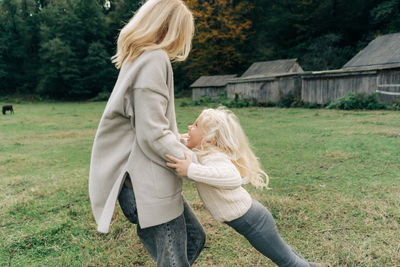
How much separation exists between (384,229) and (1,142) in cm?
1067

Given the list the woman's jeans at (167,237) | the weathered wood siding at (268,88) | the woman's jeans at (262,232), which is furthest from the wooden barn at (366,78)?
the woman's jeans at (167,237)

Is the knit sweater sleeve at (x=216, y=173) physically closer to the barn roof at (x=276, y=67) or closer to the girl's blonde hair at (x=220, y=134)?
the girl's blonde hair at (x=220, y=134)

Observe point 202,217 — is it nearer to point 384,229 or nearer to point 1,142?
point 384,229

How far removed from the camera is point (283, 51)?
126 ft

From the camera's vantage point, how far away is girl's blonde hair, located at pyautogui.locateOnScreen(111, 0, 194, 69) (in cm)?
179

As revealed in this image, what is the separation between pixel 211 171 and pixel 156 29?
0.91m

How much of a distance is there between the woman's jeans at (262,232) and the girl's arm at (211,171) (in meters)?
0.28

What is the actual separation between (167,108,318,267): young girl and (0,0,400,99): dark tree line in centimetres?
3397

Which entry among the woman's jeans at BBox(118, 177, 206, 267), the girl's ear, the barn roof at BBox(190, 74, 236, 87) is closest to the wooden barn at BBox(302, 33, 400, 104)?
A: the barn roof at BBox(190, 74, 236, 87)

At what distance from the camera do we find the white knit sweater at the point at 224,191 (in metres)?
1.90

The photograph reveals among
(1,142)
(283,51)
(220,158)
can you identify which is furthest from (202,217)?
(283,51)

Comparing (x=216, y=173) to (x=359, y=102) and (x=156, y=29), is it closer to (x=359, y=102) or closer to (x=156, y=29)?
(x=156, y=29)

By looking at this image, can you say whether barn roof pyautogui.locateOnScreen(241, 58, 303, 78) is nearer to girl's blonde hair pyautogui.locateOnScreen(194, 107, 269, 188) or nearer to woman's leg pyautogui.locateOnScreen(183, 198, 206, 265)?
girl's blonde hair pyautogui.locateOnScreen(194, 107, 269, 188)

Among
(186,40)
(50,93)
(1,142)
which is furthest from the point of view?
(50,93)
